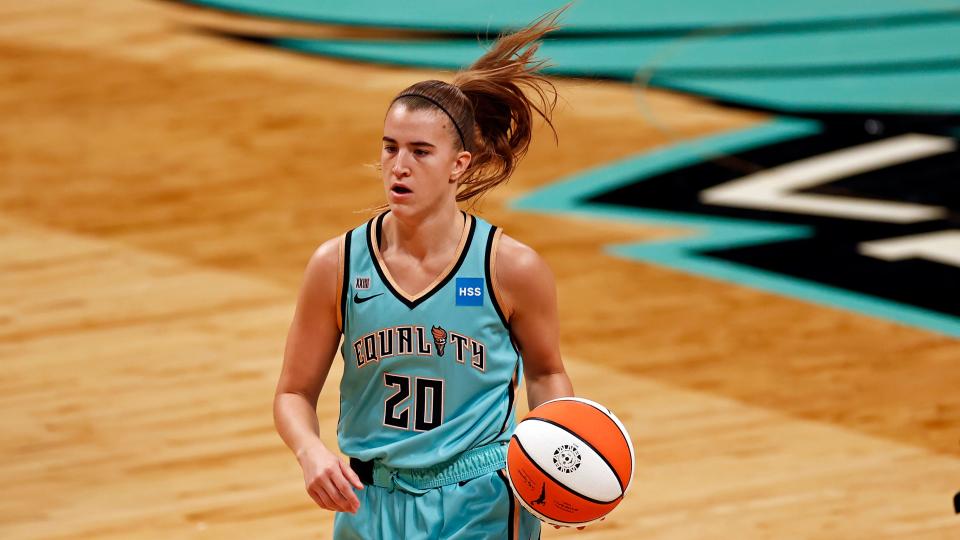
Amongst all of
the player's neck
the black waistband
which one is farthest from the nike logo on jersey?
the black waistband

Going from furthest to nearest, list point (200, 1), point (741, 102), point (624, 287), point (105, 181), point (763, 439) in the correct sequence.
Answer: point (200, 1) → point (741, 102) → point (105, 181) → point (624, 287) → point (763, 439)

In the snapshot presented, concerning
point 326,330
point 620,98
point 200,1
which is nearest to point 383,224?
point 326,330

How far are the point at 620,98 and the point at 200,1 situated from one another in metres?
4.73

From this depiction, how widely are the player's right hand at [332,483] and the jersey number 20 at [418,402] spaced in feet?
0.89

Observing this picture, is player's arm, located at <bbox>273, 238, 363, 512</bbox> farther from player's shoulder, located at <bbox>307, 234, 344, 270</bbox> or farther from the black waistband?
the black waistband

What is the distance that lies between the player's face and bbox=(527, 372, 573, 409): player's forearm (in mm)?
512

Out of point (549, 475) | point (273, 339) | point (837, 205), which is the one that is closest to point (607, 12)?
point (837, 205)

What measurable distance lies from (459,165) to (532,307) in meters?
0.37

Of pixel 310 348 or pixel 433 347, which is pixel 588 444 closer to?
pixel 433 347

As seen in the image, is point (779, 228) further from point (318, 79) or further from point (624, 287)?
point (318, 79)

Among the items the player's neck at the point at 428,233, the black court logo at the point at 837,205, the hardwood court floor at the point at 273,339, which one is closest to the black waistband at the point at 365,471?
the player's neck at the point at 428,233

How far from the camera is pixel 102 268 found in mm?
9047

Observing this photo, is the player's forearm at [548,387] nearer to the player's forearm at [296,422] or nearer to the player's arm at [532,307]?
the player's arm at [532,307]

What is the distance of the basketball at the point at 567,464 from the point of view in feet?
12.1
